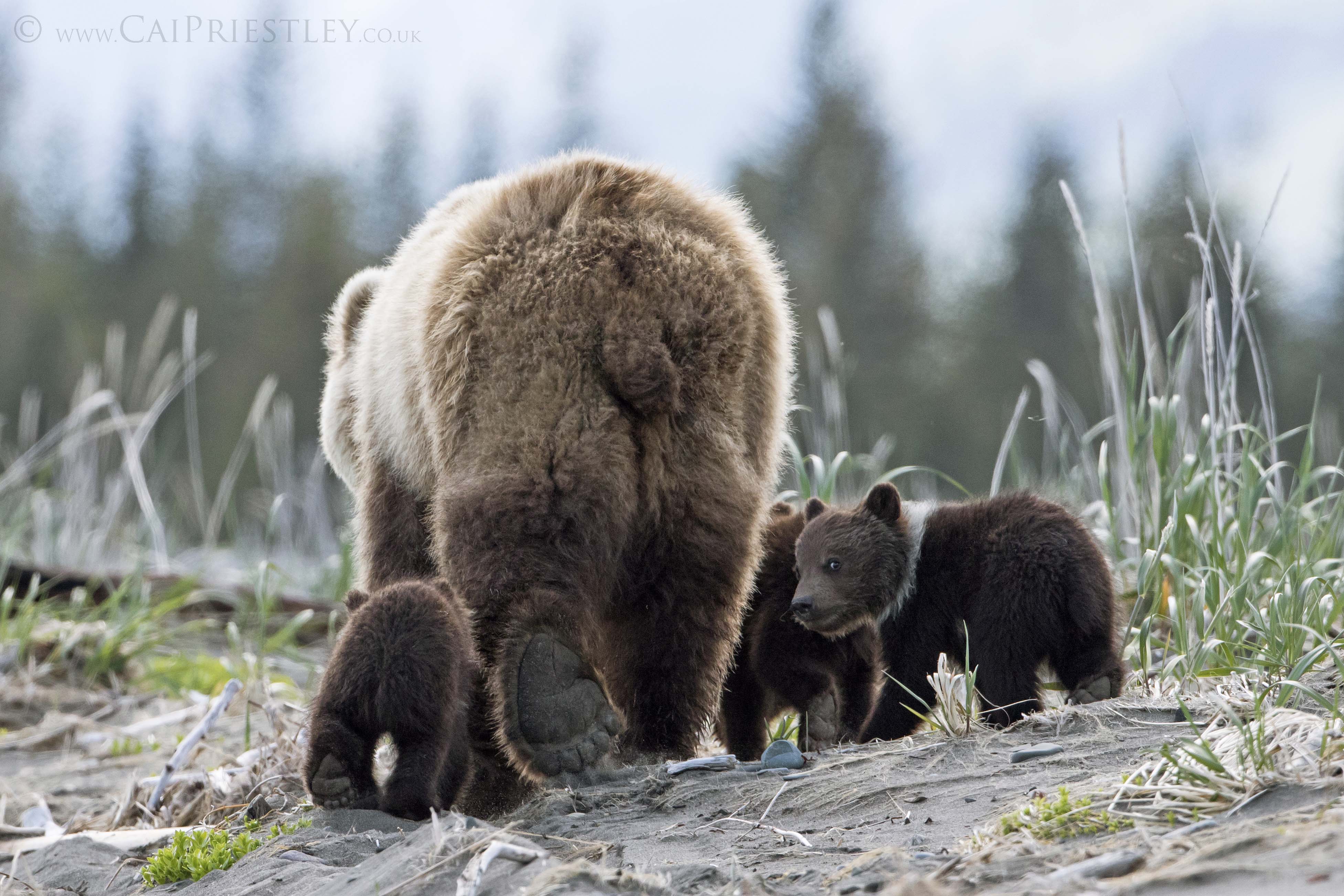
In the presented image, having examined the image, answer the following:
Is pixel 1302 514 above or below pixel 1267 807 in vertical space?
above

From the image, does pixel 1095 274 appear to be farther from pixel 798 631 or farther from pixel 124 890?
pixel 124 890

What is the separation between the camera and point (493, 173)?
86.5 ft

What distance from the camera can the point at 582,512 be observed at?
129 inches

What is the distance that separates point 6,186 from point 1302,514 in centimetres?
3695

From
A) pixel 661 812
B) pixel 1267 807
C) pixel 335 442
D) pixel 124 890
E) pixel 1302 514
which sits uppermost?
pixel 335 442

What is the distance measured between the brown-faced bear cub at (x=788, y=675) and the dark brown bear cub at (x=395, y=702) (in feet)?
4.34

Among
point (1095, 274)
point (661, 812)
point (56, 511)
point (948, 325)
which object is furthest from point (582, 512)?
point (948, 325)

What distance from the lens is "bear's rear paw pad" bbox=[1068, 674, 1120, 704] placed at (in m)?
3.56

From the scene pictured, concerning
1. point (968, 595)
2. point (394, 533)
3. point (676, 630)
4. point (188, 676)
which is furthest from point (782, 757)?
point (188, 676)

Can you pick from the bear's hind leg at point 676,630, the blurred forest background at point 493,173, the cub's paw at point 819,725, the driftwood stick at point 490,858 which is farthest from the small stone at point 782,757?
the blurred forest background at point 493,173

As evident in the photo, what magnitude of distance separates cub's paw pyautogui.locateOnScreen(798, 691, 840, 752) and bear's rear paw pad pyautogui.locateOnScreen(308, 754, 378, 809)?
157 cm

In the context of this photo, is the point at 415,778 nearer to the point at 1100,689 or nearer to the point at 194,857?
the point at 194,857

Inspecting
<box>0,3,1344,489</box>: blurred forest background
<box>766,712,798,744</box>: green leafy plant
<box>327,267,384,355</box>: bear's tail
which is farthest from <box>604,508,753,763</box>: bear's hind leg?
<box>0,3,1344,489</box>: blurred forest background

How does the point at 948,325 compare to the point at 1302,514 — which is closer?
the point at 1302,514
